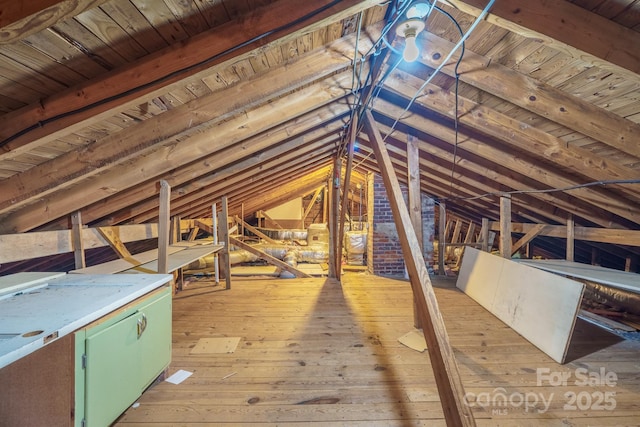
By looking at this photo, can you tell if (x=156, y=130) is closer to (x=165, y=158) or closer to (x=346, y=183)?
(x=165, y=158)

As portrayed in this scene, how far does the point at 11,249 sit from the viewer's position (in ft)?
5.52

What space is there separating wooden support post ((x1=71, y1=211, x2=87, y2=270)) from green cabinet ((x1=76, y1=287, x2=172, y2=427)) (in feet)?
3.86

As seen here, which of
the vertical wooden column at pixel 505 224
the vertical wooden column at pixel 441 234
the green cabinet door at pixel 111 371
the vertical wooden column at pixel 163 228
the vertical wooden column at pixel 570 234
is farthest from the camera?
the vertical wooden column at pixel 441 234

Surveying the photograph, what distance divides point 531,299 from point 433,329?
5.89 feet

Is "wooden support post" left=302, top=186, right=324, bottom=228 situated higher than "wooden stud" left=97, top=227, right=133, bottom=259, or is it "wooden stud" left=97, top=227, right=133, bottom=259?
"wooden support post" left=302, top=186, right=324, bottom=228

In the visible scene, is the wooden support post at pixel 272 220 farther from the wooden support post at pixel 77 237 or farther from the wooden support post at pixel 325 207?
the wooden support post at pixel 77 237

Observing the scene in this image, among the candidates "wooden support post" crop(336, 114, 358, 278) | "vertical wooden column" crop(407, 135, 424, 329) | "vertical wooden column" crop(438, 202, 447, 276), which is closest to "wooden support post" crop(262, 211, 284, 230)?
"wooden support post" crop(336, 114, 358, 278)

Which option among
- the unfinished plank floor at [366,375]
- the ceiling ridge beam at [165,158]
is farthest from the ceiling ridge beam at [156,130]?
the unfinished plank floor at [366,375]

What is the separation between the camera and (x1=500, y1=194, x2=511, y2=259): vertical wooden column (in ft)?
10.1

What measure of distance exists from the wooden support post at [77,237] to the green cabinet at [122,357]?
1.18 metres

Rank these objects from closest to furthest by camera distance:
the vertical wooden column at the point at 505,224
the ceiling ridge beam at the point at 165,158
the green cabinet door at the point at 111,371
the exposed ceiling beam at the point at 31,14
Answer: the exposed ceiling beam at the point at 31,14 < the green cabinet door at the point at 111,371 < the ceiling ridge beam at the point at 165,158 < the vertical wooden column at the point at 505,224

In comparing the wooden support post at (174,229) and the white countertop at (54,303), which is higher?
the wooden support post at (174,229)

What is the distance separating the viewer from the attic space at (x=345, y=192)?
1043 millimetres

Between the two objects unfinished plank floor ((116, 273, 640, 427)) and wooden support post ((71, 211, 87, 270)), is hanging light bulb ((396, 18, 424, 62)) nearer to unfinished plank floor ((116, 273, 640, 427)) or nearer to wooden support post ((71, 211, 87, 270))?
unfinished plank floor ((116, 273, 640, 427))
